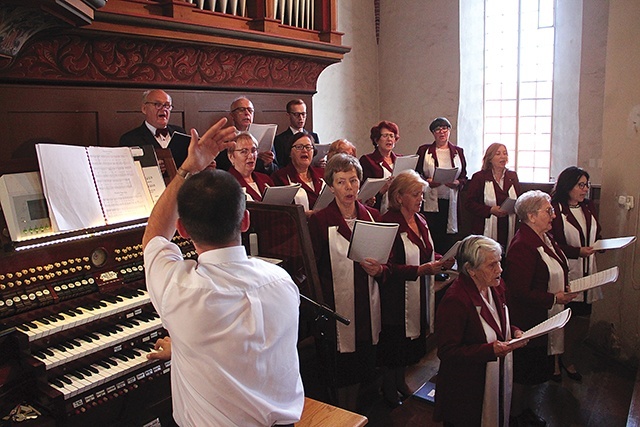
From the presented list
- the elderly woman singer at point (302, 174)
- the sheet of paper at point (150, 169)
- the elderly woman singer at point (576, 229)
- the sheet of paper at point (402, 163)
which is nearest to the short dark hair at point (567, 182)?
the elderly woman singer at point (576, 229)

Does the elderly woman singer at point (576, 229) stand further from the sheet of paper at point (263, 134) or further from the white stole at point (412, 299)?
the sheet of paper at point (263, 134)

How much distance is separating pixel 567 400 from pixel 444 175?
236cm

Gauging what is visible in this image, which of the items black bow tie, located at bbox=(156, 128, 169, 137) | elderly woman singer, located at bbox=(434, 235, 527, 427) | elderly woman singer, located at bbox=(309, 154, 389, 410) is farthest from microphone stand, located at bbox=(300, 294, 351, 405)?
black bow tie, located at bbox=(156, 128, 169, 137)

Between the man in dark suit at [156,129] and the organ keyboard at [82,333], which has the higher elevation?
the man in dark suit at [156,129]

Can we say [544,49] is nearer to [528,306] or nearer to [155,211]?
[528,306]

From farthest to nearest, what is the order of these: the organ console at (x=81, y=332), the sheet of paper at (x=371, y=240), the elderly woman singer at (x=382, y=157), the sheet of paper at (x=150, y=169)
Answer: the elderly woman singer at (x=382, y=157) < the sheet of paper at (x=371, y=240) < the sheet of paper at (x=150, y=169) < the organ console at (x=81, y=332)

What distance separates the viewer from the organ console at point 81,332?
92.8 inches

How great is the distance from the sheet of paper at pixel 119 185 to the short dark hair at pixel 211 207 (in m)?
1.37

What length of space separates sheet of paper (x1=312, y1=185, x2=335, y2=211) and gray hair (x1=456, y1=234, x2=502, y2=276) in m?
1.14

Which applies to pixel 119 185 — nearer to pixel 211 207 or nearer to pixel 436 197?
pixel 211 207

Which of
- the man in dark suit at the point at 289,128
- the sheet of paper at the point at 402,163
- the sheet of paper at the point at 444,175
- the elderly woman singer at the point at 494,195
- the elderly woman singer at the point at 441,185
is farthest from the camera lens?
the elderly woman singer at the point at 441,185

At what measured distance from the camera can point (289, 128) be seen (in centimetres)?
541

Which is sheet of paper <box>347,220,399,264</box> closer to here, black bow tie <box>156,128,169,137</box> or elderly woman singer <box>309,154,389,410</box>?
elderly woman singer <box>309,154,389,410</box>

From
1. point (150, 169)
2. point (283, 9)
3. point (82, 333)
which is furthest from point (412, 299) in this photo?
point (283, 9)
